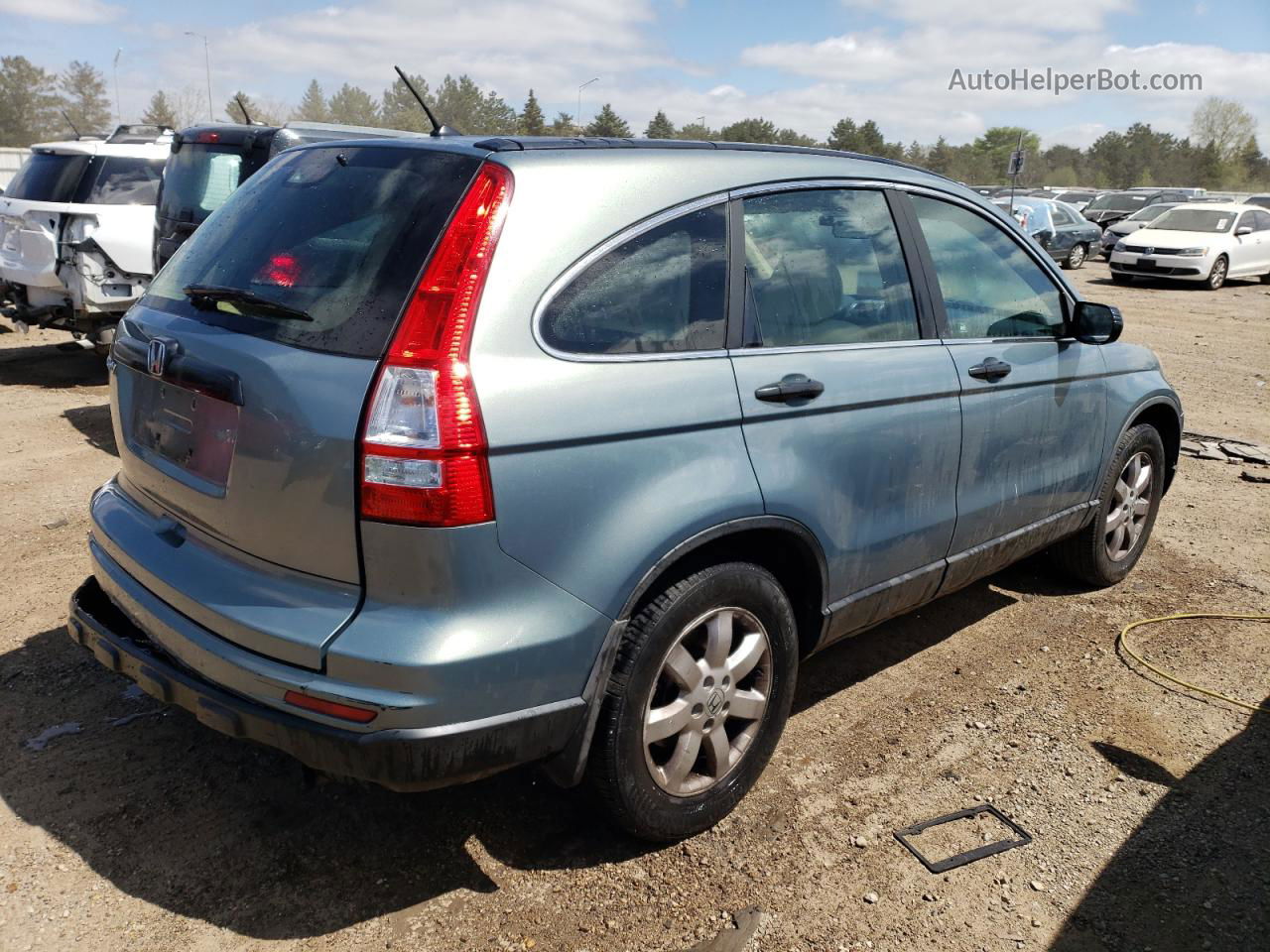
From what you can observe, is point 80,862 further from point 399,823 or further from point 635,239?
point 635,239

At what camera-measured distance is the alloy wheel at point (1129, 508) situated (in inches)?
188

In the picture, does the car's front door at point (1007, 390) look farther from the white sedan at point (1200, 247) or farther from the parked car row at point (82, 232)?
the white sedan at point (1200, 247)

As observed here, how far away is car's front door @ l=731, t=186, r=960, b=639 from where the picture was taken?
285cm

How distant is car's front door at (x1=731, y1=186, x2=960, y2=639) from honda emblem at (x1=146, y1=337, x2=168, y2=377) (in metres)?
1.51

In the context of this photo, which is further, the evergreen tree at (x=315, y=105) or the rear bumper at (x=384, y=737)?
the evergreen tree at (x=315, y=105)

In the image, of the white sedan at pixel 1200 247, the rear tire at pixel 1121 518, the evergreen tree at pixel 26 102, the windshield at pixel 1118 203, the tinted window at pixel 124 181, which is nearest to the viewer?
the rear tire at pixel 1121 518

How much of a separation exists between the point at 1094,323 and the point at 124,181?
798 cm

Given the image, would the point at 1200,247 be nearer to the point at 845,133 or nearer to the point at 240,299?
the point at 240,299

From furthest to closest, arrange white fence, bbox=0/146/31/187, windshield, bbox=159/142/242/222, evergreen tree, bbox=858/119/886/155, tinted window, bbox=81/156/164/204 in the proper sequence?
evergreen tree, bbox=858/119/886/155, white fence, bbox=0/146/31/187, tinted window, bbox=81/156/164/204, windshield, bbox=159/142/242/222

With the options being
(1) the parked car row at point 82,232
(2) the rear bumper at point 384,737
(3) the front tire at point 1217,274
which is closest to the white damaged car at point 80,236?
(1) the parked car row at point 82,232

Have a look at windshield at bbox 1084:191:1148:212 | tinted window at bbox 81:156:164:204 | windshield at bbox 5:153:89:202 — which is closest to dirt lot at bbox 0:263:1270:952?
tinted window at bbox 81:156:164:204

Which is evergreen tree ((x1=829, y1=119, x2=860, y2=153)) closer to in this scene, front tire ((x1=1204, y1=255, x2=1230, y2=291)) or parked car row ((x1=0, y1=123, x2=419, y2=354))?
front tire ((x1=1204, y1=255, x2=1230, y2=291))

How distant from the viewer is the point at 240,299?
8.49 ft

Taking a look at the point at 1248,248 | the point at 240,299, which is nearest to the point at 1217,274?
the point at 1248,248
